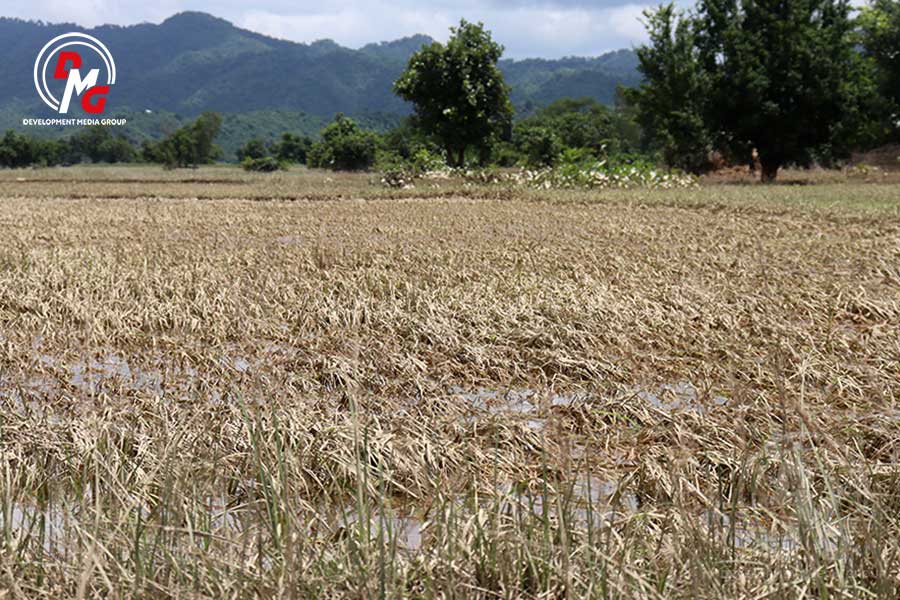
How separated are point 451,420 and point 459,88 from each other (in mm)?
29332

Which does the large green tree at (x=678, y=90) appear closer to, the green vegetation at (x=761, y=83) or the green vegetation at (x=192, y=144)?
the green vegetation at (x=761, y=83)

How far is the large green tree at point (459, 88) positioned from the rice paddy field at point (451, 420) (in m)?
22.6

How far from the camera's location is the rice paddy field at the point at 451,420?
196 centimetres

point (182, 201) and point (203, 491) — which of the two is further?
point (182, 201)

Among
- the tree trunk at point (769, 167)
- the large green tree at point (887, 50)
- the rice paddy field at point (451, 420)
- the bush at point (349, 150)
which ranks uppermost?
the large green tree at point (887, 50)

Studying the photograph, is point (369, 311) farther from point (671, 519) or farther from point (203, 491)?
point (671, 519)

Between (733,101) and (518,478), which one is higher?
(733,101)

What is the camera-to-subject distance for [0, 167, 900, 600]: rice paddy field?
1.96m

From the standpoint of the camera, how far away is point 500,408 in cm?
382

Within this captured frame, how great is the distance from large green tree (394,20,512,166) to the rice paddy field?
2259 centimetres

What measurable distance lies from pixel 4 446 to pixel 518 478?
2.06 metres

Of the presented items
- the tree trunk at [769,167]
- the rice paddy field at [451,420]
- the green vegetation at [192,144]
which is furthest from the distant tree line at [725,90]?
the green vegetation at [192,144]

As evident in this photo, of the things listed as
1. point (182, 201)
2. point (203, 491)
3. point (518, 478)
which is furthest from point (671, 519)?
point (182, 201)

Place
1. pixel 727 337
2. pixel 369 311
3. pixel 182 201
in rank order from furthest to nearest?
1. pixel 182 201
2. pixel 369 311
3. pixel 727 337
